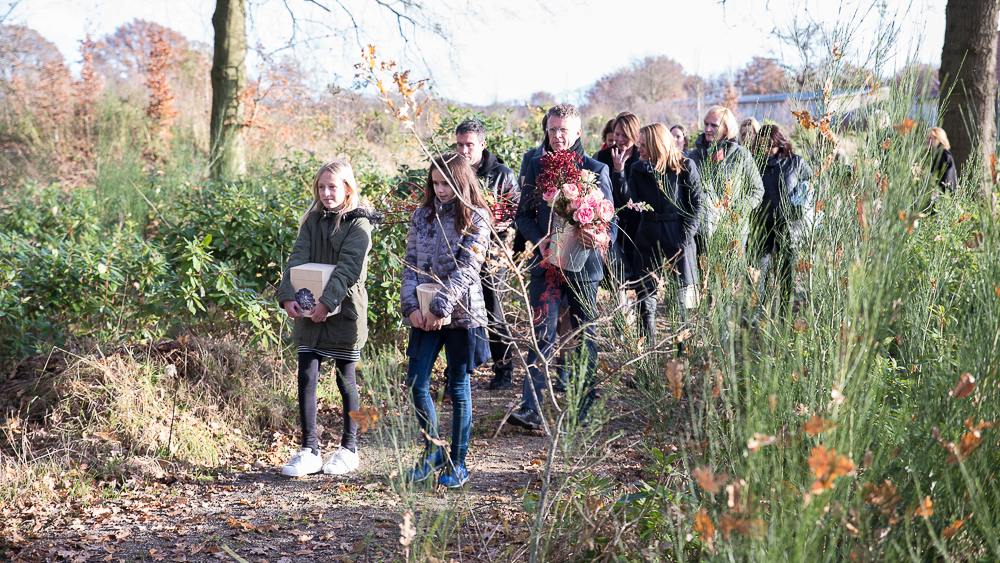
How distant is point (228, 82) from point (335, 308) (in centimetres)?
670

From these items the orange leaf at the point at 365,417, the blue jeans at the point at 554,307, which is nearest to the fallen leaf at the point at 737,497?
the orange leaf at the point at 365,417

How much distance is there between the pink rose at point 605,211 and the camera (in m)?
3.61

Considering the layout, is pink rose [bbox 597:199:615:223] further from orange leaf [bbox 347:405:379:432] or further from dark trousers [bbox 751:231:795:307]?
orange leaf [bbox 347:405:379:432]

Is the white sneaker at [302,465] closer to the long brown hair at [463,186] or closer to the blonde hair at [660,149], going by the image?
the long brown hair at [463,186]

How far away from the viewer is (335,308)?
3.73 metres

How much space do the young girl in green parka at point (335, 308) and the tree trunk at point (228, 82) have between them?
5.77 metres

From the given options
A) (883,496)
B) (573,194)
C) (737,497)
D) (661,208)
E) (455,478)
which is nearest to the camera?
(883,496)

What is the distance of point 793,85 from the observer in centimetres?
281

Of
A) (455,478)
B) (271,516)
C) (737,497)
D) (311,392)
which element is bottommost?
(271,516)

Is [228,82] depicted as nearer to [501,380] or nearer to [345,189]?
[501,380]

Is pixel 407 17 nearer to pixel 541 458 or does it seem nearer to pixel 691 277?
pixel 691 277

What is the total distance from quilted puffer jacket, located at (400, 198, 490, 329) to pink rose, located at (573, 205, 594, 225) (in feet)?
1.52

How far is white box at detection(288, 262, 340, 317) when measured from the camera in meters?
3.72

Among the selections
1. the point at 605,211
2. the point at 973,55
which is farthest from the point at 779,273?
the point at 973,55
